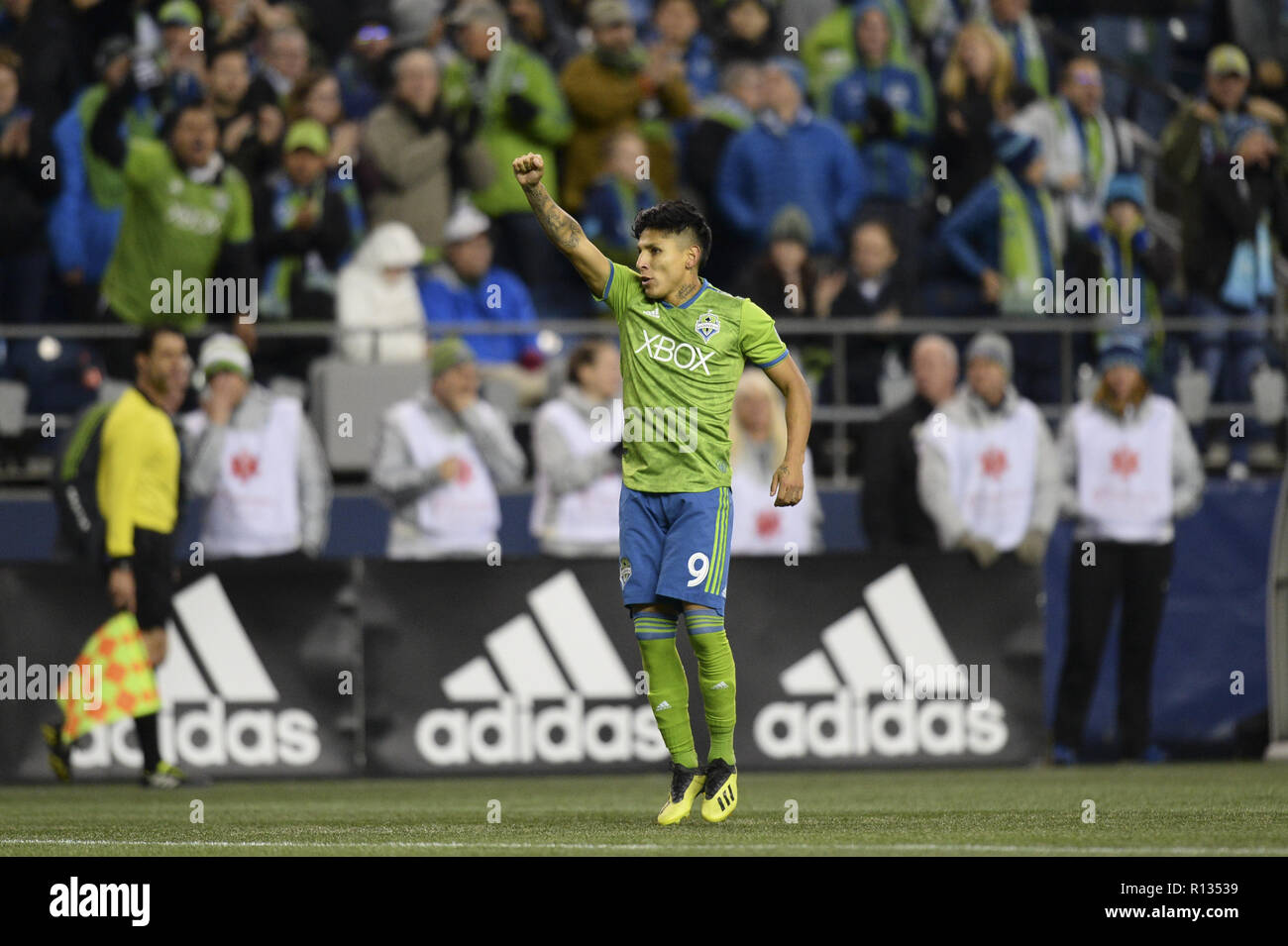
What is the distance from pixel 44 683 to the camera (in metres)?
11.9

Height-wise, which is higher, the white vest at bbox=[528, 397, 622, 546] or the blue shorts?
the white vest at bbox=[528, 397, 622, 546]

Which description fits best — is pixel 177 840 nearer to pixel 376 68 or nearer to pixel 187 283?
pixel 187 283

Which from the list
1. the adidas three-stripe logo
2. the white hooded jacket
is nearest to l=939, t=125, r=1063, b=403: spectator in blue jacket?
the white hooded jacket

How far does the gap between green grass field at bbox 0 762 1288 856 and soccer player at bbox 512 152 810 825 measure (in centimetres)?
49

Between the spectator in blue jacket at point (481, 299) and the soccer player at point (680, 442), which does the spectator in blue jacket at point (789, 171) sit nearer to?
the spectator in blue jacket at point (481, 299)

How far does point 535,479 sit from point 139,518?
3.32m

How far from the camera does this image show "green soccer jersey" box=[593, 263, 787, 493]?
8.23 meters

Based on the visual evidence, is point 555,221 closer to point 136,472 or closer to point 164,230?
point 136,472

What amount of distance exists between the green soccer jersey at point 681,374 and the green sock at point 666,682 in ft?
1.79

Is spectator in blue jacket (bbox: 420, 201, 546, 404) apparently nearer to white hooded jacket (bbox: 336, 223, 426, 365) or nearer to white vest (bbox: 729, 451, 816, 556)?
white hooded jacket (bbox: 336, 223, 426, 365)

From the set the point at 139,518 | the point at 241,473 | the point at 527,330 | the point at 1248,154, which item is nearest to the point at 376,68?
the point at 527,330

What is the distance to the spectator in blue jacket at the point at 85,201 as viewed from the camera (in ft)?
47.0

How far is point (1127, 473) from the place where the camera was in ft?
43.5

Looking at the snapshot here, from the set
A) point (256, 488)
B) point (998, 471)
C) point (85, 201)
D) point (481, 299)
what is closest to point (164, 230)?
point (85, 201)
